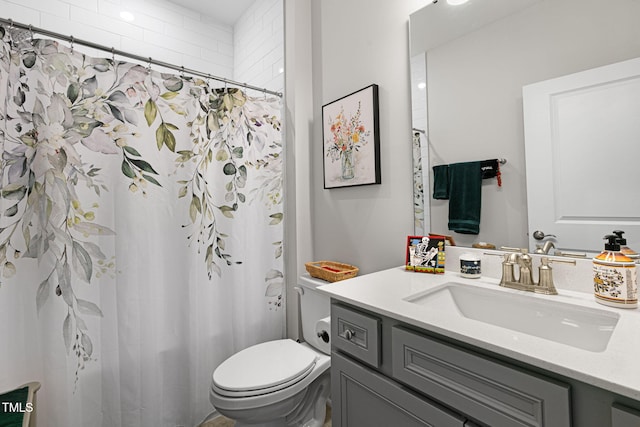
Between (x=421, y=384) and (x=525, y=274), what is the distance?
51cm

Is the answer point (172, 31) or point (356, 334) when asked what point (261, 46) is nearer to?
point (172, 31)

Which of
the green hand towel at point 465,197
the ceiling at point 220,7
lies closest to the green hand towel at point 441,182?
the green hand towel at point 465,197

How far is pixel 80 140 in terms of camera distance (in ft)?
4.16

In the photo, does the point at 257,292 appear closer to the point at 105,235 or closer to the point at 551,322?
the point at 105,235

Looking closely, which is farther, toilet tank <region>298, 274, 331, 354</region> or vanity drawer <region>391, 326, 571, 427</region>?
toilet tank <region>298, 274, 331, 354</region>

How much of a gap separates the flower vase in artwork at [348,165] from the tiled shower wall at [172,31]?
0.75m

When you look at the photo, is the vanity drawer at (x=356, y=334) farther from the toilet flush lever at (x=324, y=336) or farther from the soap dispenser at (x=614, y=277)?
the soap dispenser at (x=614, y=277)

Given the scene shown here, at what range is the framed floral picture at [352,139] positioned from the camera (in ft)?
4.76

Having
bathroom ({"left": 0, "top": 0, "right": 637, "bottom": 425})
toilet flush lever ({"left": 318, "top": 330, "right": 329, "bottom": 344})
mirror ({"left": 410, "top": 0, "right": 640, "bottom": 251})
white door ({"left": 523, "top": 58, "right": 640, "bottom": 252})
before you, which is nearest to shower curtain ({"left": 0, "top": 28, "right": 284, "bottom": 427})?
bathroom ({"left": 0, "top": 0, "right": 637, "bottom": 425})

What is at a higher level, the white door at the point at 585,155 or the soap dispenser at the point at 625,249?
the white door at the point at 585,155

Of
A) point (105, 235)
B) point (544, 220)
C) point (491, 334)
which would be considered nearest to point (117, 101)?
point (105, 235)

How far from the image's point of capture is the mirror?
2.84ft

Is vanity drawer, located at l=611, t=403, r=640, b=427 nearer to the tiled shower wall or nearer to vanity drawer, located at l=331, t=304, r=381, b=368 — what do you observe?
vanity drawer, located at l=331, t=304, r=381, b=368

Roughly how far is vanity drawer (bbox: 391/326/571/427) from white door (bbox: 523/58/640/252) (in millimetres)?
575
